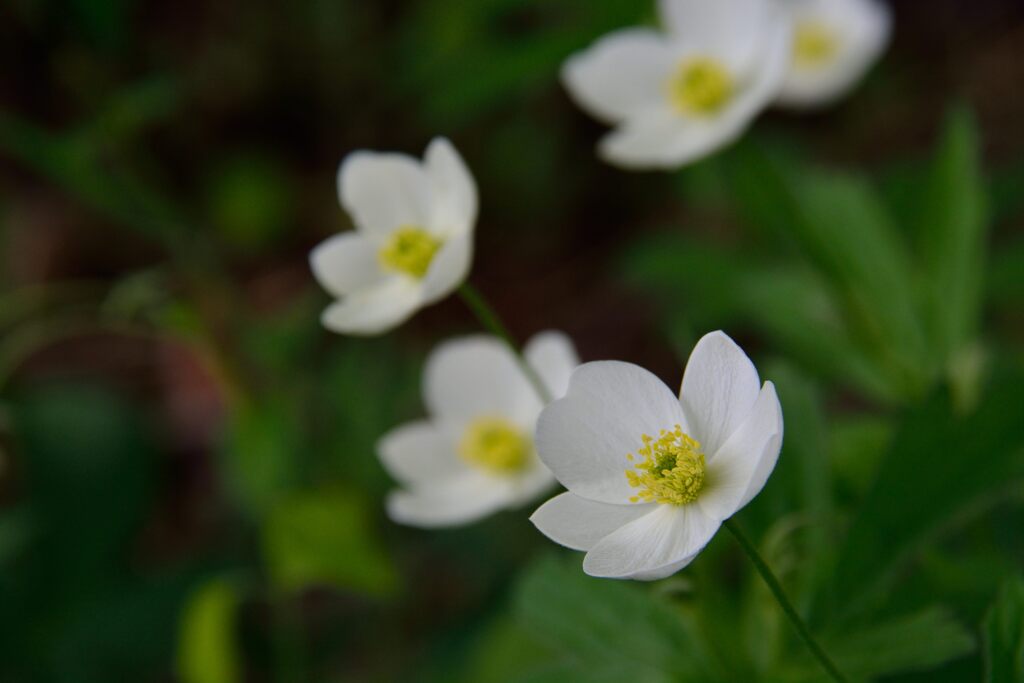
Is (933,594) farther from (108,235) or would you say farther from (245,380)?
(108,235)

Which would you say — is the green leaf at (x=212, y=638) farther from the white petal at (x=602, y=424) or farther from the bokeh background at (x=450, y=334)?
the white petal at (x=602, y=424)

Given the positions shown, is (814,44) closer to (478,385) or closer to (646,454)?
(478,385)

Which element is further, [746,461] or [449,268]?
[449,268]

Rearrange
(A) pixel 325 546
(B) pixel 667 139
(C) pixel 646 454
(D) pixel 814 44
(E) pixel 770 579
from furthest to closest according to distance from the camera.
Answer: (D) pixel 814 44 < (A) pixel 325 546 < (B) pixel 667 139 < (C) pixel 646 454 < (E) pixel 770 579

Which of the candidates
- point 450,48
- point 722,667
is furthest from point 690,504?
point 450,48

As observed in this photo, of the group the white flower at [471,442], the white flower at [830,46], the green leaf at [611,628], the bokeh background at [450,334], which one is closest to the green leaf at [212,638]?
the bokeh background at [450,334]

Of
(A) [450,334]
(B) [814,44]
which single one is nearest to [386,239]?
Answer: (B) [814,44]
